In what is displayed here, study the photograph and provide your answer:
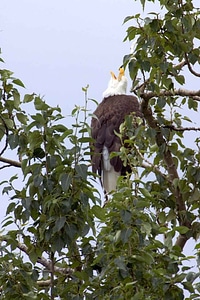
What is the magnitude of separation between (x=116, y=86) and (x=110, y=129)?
1103mm

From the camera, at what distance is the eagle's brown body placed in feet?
26.3

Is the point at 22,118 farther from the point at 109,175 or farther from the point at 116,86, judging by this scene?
the point at 116,86

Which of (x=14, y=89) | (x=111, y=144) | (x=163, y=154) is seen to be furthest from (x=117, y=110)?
(x=14, y=89)

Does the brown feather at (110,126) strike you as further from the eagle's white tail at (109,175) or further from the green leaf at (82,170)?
the green leaf at (82,170)

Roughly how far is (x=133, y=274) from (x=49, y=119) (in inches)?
29.5

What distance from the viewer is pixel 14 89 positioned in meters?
5.19

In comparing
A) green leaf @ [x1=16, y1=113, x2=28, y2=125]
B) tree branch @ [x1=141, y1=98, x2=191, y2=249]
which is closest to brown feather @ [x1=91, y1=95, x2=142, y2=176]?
tree branch @ [x1=141, y1=98, x2=191, y2=249]

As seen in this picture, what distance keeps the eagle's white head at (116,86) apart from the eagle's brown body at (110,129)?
478 millimetres

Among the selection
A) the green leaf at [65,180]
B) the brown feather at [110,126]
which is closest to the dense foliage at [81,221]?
the green leaf at [65,180]

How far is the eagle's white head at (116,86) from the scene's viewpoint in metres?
9.00

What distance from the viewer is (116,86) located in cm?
913

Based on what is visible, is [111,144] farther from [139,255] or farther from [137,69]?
[139,255]

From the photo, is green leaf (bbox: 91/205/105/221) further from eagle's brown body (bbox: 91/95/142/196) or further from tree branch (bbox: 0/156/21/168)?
eagle's brown body (bbox: 91/95/142/196)

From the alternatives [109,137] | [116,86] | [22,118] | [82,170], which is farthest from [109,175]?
[82,170]
